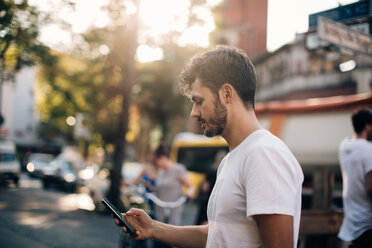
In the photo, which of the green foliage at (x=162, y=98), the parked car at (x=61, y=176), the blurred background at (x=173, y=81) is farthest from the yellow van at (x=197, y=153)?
the green foliage at (x=162, y=98)

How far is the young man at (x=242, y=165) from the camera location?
148 cm

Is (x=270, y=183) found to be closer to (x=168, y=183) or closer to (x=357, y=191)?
(x=357, y=191)

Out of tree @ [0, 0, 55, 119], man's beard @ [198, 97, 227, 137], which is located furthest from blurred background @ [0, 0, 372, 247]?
man's beard @ [198, 97, 227, 137]

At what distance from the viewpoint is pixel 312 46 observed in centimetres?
609

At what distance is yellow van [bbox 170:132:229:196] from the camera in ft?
59.2

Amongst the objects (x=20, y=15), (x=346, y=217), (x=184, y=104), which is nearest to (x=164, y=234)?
(x=346, y=217)

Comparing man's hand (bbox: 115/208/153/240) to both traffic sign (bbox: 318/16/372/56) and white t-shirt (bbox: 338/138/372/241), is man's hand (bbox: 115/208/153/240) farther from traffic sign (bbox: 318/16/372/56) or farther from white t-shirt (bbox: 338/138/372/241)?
traffic sign (bbox: 318/16/372/56)

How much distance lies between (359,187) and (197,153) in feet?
51.5

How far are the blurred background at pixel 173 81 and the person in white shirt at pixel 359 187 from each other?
86 centimetres

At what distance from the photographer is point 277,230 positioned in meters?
1.48

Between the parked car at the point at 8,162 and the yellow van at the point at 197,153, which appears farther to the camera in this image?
the parked car at the point at 8,162

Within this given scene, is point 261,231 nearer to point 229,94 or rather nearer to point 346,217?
point 229,94

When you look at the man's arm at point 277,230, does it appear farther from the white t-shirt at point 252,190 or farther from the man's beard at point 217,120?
the man's beard at point 217,120

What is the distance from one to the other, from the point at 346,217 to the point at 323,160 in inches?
228
